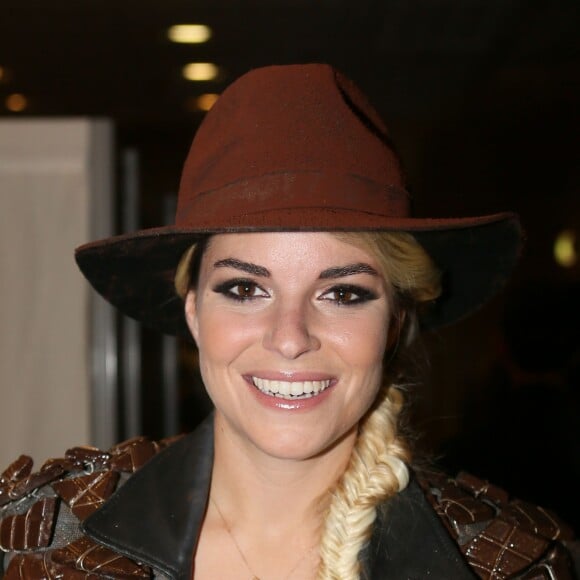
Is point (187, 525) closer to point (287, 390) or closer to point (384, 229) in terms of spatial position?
point (287, 390)

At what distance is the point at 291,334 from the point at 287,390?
95mm

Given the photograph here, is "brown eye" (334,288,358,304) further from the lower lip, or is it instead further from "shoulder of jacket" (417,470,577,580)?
"shoulder of jacket" (417,470,577,580)

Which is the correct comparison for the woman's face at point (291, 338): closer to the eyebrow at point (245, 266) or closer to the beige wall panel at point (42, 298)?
the eyebrow at point (245, 266)

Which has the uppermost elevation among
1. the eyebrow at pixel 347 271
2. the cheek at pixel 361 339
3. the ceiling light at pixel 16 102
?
the ceiling light at pixel 16 102

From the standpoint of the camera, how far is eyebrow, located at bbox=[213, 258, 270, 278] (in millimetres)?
1446

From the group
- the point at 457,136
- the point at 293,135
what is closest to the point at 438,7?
the point at 457,136

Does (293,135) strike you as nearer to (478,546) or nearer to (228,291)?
(228,291)

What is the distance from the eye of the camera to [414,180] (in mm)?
4352

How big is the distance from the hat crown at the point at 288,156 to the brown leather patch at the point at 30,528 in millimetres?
501

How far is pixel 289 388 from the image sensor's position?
145 cm

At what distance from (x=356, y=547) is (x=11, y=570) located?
0.54 meters

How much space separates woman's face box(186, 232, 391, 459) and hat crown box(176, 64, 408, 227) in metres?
0.07

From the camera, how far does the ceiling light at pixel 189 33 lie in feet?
10.6

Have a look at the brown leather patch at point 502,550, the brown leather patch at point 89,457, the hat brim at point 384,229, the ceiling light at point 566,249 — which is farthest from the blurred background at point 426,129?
the brown leather patch at point 502,550
